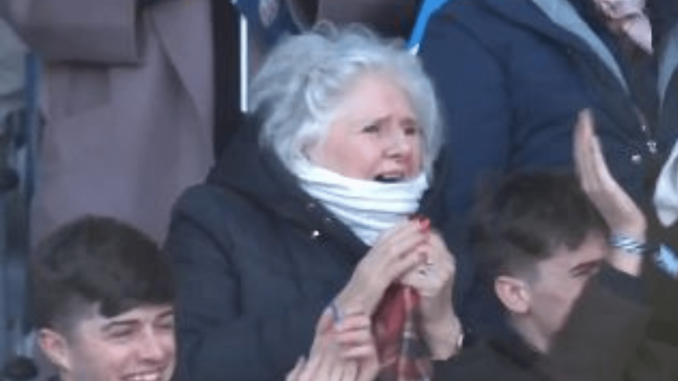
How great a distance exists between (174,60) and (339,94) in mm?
389

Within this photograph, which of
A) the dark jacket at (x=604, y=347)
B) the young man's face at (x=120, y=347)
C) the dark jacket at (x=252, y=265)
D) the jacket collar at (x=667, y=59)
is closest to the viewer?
the dark jacket at (x=604, y=347)

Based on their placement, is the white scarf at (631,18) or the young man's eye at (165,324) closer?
the young man's eye at (165,324)

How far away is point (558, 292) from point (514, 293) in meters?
0.09

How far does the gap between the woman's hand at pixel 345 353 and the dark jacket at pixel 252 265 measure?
14.5 inches

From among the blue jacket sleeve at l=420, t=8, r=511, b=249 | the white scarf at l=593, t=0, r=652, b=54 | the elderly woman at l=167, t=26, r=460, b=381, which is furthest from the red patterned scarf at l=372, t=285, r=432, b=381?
the white scarf at l=593, t=0, r=652, b=54

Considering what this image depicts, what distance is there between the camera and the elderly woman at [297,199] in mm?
5074

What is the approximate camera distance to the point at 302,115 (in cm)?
534

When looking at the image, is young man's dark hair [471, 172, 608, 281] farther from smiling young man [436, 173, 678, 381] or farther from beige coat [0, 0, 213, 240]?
beige coat [0, 0, 213, 240]

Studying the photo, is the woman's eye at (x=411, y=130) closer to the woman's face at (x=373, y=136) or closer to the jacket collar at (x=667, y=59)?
the woman's face at (x=373, y=136)

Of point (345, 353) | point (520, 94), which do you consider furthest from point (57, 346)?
point (520, 94)

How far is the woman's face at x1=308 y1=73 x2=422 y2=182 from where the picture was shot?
207 inches

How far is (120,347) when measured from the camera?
4625 mm

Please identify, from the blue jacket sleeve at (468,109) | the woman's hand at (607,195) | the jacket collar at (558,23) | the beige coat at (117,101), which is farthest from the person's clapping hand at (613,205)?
the beige coat at (117,101)

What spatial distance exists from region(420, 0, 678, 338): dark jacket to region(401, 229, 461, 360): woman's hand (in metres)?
0.58
